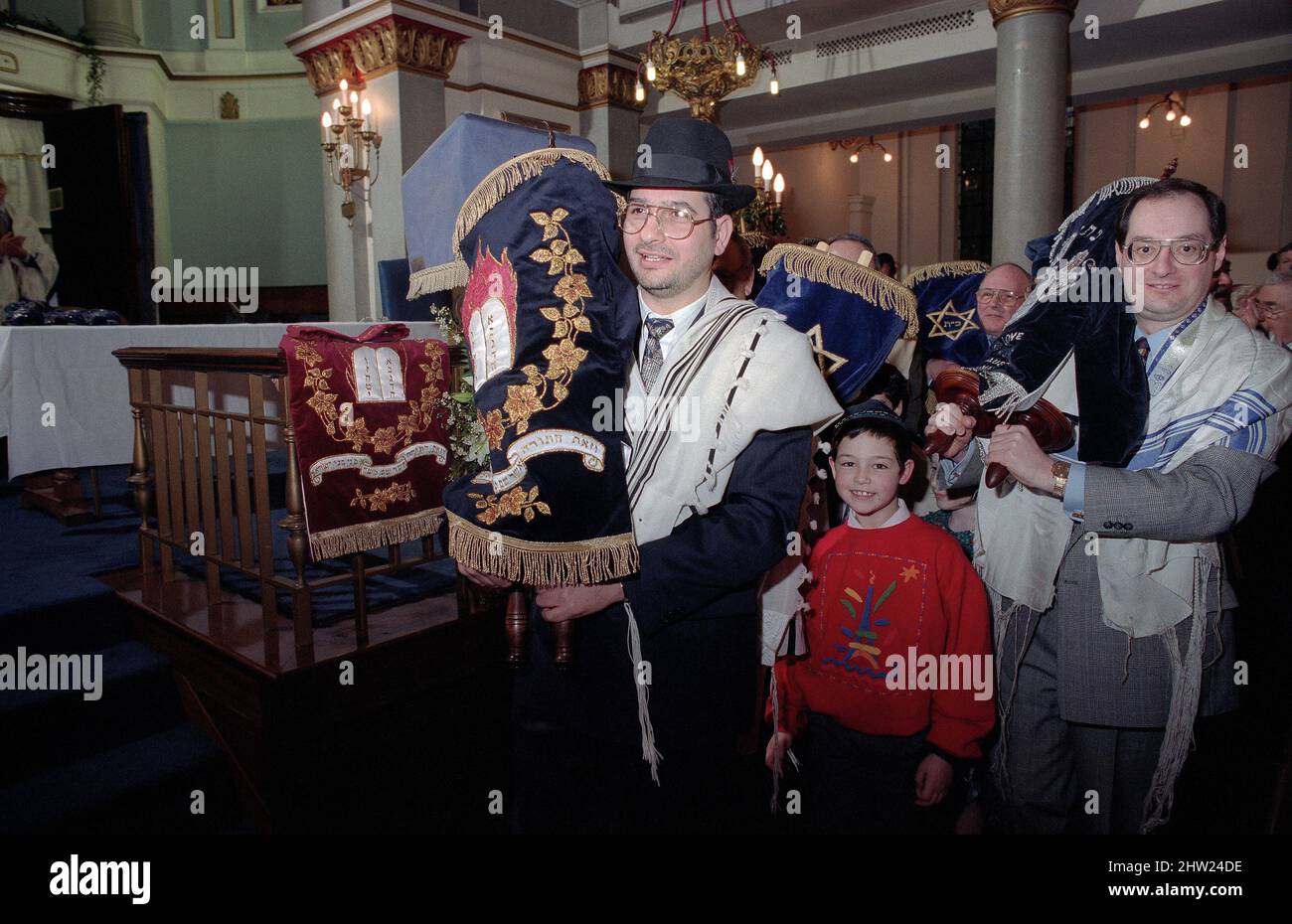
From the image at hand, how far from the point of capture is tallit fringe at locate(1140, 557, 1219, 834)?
5.34 ft

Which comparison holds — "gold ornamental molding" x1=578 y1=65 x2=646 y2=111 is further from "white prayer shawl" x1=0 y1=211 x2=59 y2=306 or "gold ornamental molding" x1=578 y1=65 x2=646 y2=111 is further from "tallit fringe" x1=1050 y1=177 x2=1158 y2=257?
"tallit fringe" x1=1050 y1=177 x2=1158 y2=257

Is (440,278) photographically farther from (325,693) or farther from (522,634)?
(325,693)

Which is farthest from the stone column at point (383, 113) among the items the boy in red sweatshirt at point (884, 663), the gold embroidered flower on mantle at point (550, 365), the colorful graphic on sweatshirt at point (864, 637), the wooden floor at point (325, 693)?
the gold embroidered flower on mantle at point (550, 365)

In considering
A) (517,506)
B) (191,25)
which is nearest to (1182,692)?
(517,506)

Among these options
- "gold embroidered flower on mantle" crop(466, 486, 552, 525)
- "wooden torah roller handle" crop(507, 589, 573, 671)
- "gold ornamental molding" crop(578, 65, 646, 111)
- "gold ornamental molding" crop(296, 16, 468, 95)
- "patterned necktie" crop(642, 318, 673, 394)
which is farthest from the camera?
"gold ornamental molding" crop(578, 65, 646, 111)

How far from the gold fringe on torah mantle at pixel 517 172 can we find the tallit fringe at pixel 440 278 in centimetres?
23

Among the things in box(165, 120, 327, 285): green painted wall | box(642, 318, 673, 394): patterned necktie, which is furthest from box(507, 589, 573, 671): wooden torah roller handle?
box(165, 120, 327, 285): green painted wall

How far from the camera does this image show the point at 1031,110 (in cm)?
599

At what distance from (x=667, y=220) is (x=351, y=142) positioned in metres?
6.59

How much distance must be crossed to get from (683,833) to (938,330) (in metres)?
2.48

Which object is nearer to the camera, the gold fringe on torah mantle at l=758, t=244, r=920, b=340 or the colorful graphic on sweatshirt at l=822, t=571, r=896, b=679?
the colorful graphic on sweatshirt at l=822, t=571, r=896, b=679

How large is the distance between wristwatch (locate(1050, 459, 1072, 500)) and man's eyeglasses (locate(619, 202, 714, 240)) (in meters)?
0.84

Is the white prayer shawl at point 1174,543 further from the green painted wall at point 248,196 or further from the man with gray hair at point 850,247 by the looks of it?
the green painted wall at point 248,196
